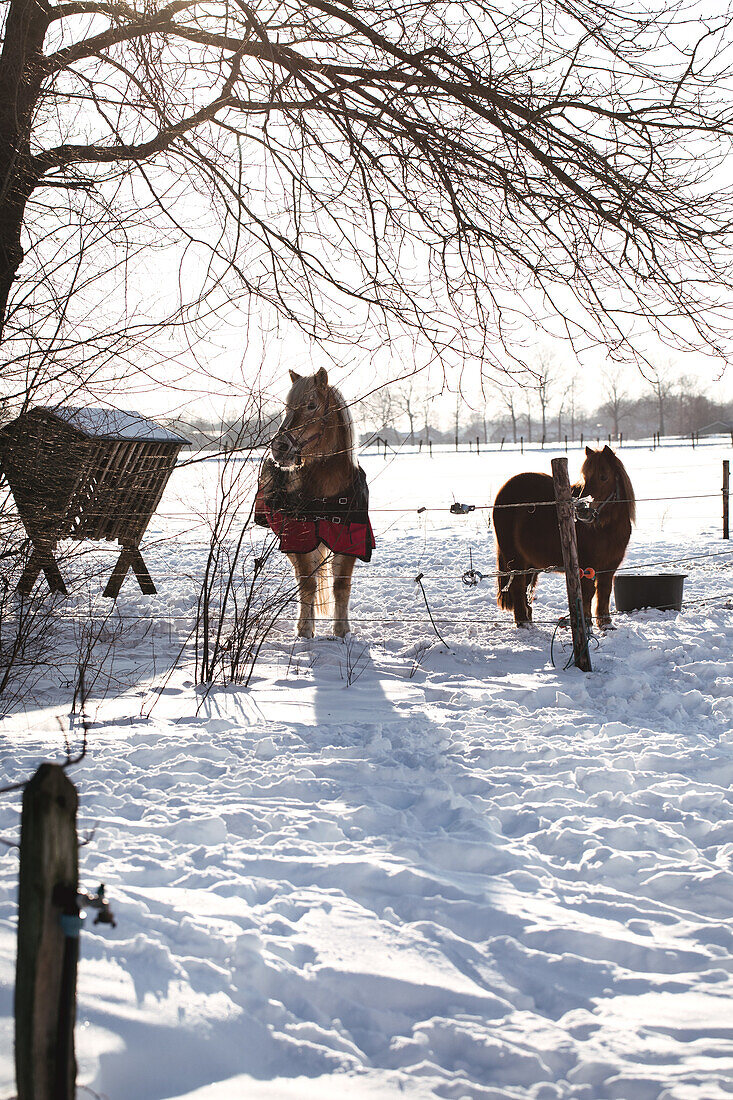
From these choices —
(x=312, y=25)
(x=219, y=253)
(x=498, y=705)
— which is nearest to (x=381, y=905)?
(x=498, y=705)

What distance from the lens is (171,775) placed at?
3.46 meters

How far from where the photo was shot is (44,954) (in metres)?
1.22

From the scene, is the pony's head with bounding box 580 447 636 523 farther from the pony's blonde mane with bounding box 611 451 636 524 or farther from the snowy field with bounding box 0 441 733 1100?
the snowy field with bounding box 0 441 733 1100

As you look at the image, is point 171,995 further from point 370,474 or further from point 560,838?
point 370,474

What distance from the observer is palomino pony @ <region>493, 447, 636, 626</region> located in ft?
21.5

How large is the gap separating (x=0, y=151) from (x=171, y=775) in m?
3.29

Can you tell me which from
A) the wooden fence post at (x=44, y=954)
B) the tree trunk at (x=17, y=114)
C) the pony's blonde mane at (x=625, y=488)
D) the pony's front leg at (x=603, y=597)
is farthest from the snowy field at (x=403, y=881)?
the tree trunk at (x=17, y=114)

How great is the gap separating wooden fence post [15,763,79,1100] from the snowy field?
58cm

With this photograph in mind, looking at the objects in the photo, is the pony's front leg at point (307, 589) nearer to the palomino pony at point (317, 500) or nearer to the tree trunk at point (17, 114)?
the palomino pony at point (317, 500)

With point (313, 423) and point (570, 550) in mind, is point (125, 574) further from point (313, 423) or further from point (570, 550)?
point (570, 550)

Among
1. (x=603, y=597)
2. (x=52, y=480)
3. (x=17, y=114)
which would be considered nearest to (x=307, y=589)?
(x=603, y=597)

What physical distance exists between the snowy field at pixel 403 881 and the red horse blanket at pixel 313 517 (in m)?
1.25

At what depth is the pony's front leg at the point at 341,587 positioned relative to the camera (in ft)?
22.1

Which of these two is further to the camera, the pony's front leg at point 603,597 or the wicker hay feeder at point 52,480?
the pony's front leg at point 603,597
